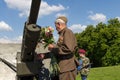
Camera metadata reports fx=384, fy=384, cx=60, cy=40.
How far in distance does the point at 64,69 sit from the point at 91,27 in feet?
219

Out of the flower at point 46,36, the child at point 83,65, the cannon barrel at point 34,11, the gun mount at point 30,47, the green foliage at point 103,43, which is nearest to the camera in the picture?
the cannon barrel at point 34,11

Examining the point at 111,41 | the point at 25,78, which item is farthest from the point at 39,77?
the point at 111,41

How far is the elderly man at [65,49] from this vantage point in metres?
6.77

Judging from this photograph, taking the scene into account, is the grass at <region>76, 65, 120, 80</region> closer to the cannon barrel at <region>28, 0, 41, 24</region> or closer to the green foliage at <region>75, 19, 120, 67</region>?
the cannon barrel at <region>28, 0, 41, 24</region>

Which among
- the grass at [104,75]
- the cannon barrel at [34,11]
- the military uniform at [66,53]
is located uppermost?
the cannon barrel at [34,11]

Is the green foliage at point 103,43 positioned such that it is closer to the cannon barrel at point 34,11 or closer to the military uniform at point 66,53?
the military uniform at point 66,53

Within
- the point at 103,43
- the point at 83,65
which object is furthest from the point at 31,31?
the point at 103,43

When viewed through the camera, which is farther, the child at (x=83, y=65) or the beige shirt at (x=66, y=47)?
the child at (x=83, y=65)

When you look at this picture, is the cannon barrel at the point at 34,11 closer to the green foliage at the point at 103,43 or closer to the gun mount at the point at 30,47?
the gun mount at the point at 30,47

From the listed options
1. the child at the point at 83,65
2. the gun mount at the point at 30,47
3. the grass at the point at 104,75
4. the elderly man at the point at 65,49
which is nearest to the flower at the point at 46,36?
the gun mount at the point at 30,47

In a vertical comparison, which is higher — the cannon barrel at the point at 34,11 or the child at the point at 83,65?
the cannon barrel at the point at 34,11

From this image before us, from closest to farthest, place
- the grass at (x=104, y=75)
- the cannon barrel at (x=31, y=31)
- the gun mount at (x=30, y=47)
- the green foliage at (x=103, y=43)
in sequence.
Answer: the cannon barrel at (x=31, y=31) < the gun mount at (x=30, y=47) < the grass at (x=104, y=75) < the green foliage at (x=103, y=43)

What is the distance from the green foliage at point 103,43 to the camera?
6544cm

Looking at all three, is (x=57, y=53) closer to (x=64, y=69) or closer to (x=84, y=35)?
(x=64, y=69)
